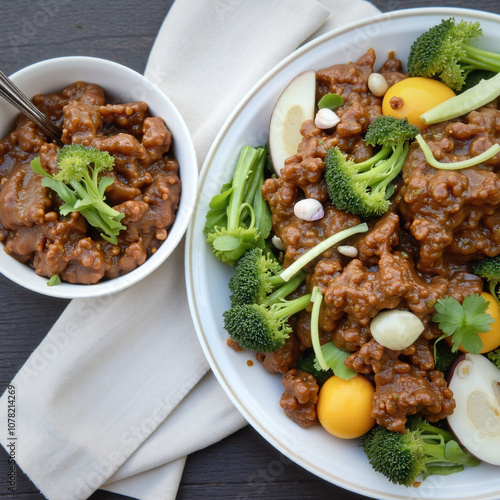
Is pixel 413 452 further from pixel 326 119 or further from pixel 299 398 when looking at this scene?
pixel 326 119

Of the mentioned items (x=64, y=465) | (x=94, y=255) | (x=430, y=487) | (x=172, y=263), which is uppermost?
(x=94, y=255)

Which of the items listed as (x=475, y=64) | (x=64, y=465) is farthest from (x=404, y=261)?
(x=64, y=465)

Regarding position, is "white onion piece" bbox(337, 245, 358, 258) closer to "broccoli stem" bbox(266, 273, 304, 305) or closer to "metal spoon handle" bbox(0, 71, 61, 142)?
"broccoli stem" bbox(266, 273, 304, 305)

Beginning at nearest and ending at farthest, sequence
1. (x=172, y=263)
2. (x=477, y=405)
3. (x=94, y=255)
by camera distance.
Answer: (x=94, y=255)
(x=477, y=405)
(x=172, y=263)

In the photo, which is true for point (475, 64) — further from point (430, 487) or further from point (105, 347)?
point (105, 347)

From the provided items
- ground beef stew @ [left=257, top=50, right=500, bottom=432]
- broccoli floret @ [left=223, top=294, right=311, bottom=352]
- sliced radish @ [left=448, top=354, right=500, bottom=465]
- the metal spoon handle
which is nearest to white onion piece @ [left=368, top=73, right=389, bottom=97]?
ground beef stew @ [left=257, top=50, right=500, bottom=432]

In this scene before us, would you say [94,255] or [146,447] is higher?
[94,255]
